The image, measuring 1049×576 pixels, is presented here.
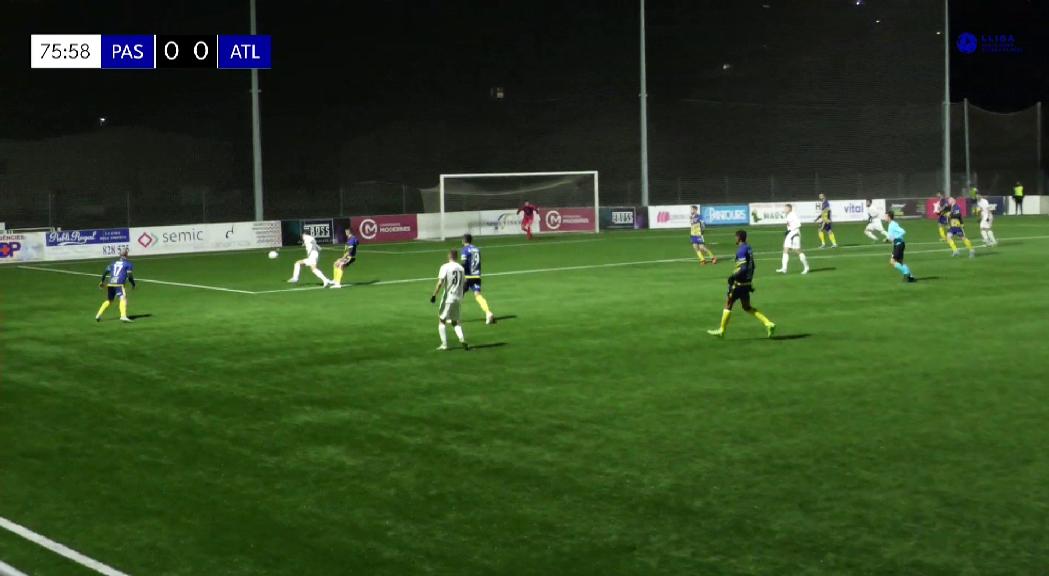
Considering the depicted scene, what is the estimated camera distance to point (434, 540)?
36.5 ft

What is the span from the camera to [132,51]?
69875 millimetres

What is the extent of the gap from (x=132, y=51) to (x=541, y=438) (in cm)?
6117

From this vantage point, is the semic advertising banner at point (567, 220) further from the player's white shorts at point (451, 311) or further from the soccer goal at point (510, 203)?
the player's white shorts at point (451, 311)

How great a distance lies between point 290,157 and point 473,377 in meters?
62.1

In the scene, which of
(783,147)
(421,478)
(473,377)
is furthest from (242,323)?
(783,147)

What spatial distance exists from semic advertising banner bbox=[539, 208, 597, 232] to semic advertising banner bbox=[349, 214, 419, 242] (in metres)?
6.51

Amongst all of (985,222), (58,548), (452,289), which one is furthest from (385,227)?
(58,548)

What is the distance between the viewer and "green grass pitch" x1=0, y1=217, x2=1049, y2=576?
10.9 m

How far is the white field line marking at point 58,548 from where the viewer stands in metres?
10.4

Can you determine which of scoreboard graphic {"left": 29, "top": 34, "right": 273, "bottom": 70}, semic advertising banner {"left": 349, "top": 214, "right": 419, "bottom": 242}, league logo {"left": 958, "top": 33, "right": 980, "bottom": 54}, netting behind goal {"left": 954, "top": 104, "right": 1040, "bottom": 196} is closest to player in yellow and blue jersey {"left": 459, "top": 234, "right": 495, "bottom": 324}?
semic advertising banner {"left": 349, "top": 214, "right": 419, "bottom": 242}

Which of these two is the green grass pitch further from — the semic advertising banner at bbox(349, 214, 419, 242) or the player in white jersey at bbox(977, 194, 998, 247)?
the semic advertising banner at bbox(349, 214, 419, 242)

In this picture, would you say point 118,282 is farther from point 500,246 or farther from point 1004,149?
point 1004,149

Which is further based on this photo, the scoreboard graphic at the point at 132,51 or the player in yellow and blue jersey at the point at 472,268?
the scoreboard graphic at the point at 132,51

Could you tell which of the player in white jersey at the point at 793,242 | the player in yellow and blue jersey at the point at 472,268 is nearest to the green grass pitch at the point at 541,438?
the player in yellow and blue jersey at the point at 472,268
